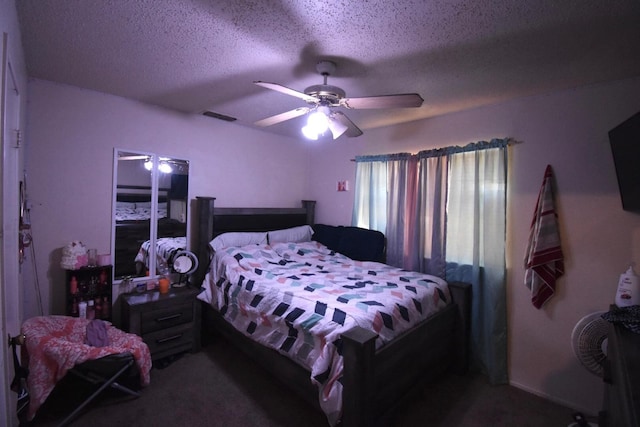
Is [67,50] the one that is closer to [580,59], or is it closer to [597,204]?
[580,59]

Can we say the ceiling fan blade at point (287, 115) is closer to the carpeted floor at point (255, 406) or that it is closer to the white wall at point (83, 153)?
the white wall at point (83, 153)

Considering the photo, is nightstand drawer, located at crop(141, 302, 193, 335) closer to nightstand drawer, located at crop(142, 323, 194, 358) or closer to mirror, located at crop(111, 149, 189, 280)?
nightstand drawer, located at crop(142, 323, 194, 358)

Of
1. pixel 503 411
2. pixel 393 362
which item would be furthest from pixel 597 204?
pixel 393 362

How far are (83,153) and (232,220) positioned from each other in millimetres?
1453

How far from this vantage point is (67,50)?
174 cm

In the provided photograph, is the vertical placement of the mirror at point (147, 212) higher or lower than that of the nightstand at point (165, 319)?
higher

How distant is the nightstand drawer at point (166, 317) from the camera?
2.33m

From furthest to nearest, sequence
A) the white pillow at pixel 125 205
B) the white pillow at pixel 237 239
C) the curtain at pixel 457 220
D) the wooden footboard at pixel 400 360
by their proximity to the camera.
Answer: the white pillow at pixel 237 239, the white pillow at pixel 125 205, the curtain at pixel 457 220, the wooden footboard at pixel 400 360

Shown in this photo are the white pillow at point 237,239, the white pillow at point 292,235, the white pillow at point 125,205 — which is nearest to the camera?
the white pillow at point 125,205

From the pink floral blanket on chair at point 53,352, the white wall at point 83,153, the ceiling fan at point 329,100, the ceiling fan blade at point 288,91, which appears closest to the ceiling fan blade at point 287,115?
the ceiling fan at point 329,100

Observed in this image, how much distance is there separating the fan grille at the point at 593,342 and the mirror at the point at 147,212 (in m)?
3.36

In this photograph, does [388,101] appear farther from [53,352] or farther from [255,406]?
[53,352]

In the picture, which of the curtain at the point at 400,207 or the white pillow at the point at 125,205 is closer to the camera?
the white pillow at the point at 125,205

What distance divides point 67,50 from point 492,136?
328 cm
